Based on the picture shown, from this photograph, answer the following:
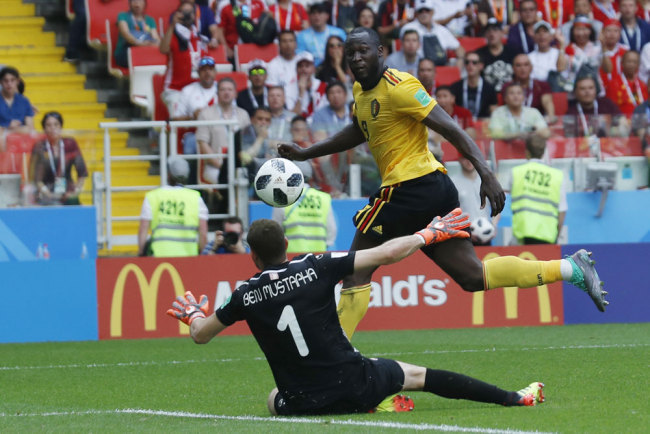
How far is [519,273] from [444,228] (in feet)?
3.40

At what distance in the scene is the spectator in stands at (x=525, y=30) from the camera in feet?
59.6

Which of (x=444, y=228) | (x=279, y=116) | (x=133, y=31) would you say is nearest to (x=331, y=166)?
(x=279, y=116)

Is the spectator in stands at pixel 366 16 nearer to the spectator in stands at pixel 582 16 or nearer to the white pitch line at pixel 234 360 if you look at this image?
the spectator in stands at pixel 582 16

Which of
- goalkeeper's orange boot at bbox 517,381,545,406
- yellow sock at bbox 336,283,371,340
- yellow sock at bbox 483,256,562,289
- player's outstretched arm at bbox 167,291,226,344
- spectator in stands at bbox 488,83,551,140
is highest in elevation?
spectator in stands at bbox 488,83,551,140

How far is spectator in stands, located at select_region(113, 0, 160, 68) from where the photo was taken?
706 inches

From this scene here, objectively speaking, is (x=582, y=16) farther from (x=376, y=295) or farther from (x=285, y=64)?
(x=376, y=295)

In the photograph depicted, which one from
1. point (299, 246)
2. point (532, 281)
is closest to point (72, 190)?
point (299, 246)

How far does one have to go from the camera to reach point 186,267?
13398mm

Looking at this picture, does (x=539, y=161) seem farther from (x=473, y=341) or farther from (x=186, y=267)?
(x=186, y=267)

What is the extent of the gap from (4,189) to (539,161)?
6.15 metres

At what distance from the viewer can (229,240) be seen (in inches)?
546

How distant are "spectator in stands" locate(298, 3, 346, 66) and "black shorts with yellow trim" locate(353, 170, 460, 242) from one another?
10.1 m

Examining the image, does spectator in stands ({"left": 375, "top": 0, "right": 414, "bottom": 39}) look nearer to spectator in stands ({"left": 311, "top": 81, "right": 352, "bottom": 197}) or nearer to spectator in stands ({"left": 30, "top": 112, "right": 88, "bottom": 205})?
spectator in stands ({"left": 311, "top": 81, "right": 352, "bottom": 197})

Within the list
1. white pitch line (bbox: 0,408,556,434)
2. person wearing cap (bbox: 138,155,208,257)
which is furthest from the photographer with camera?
white pitch line (bbox: 0,408,556,434)
